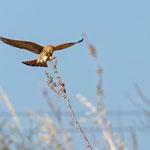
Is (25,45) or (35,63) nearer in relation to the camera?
(25,45)

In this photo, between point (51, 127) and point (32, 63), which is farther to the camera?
point (51, 127)

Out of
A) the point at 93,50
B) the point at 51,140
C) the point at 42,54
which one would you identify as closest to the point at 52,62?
the point at 42,54

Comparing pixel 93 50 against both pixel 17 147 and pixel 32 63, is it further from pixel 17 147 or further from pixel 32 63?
pixel 32 63

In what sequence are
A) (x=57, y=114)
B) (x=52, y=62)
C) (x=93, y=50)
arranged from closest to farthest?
(x=52, y=62) → (x=93, y=50) → (x=57, y=114)

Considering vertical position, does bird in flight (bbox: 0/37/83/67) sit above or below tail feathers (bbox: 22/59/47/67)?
above

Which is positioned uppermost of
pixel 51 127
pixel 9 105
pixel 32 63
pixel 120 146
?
pixel 32 63

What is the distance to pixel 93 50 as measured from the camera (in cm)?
350

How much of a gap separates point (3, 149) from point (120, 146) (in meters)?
0.98

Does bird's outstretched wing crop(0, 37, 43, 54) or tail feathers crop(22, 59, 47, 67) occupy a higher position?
bird's outstretched wing crop(0, 37, 43, 54)

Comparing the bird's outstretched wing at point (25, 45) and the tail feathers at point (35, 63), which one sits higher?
the bird's outstretched wing at point (25, 45)

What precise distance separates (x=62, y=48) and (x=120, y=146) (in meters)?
2.16

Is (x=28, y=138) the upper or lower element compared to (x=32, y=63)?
lower

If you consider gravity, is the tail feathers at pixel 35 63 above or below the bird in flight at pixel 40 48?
below

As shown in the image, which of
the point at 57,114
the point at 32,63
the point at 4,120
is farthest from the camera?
the point at 57,114
